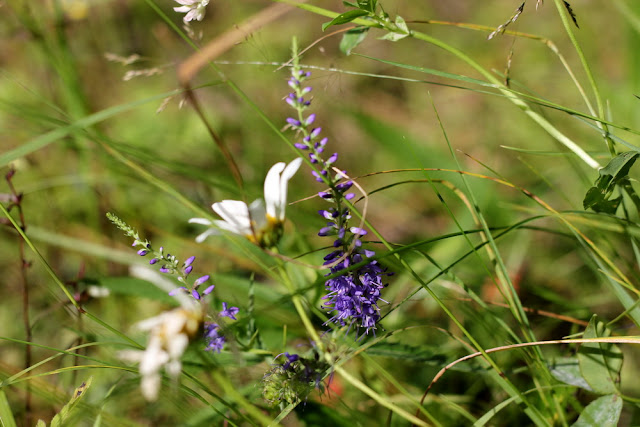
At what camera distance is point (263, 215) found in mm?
1017

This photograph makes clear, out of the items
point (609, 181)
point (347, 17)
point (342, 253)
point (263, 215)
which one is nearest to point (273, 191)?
point (263, 215)

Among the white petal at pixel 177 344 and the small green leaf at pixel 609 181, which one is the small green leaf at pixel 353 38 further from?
the white petal at pixel 177 344

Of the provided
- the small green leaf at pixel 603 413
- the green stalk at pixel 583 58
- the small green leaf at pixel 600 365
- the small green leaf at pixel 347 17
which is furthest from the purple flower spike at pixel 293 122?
the small green leaf at pixel 603 413

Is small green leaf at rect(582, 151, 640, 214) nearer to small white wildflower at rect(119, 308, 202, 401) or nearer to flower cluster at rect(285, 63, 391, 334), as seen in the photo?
flower cluster at rect(285, 63, 391, 334)

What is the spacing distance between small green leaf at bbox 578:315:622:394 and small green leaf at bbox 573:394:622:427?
0.02m

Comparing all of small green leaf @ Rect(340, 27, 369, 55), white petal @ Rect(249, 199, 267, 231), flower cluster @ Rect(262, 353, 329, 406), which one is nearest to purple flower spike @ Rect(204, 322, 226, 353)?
flower cluster @ Rect(262, 353, 329, 406)

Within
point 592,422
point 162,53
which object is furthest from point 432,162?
point 162,53

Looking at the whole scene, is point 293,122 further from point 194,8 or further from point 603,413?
point 603,413

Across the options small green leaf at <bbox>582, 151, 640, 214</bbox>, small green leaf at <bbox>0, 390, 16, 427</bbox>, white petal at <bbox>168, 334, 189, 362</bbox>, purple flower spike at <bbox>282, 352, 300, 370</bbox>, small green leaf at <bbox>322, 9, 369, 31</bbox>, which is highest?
small green leaf at <bbox>322, 9, 369, 31</bbox>

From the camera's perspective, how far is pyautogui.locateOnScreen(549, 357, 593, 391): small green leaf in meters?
1.20


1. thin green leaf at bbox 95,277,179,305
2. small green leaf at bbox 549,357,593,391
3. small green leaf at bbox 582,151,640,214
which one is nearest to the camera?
small green leaf at bbox 582,151,640,214

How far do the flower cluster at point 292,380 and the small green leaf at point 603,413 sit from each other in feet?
2.03

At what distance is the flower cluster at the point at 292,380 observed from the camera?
1.01m

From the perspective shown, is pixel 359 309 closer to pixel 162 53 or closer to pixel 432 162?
pixel 432 162
